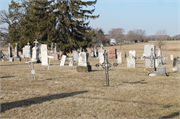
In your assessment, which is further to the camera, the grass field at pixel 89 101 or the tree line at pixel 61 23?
the tree line at pixel 61 23

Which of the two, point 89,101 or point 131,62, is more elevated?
point 131,62

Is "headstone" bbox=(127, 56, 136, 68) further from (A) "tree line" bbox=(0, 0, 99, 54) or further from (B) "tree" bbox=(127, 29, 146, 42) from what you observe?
(B) "tree" bbox=(127, 29, 146, 42)

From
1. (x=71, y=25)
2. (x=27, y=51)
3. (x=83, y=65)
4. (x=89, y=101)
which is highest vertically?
(x=71, y=25)

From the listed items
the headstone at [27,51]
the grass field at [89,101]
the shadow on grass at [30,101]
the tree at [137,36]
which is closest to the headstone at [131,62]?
the grass field at [89,101]

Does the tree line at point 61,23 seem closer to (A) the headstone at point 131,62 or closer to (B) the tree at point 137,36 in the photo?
(A) the headstone at point 131,62

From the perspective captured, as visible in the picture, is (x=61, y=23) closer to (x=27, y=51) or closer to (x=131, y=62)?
(x=27, y=51)

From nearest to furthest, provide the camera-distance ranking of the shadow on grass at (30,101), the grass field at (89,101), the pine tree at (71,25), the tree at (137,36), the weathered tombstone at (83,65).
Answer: the grass field at (89,101) < the shadow on grass at (30,101) < the weathered tombstone at (83,65) < the pine tree at (71,25) < the tree at (137,36)

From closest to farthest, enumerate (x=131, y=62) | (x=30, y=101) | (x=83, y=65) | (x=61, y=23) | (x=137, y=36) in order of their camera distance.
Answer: (x=30, y=101)
(x=83, y=65)
(x=131, y=62)
(x=61, y=23)
(x=137, y=36)

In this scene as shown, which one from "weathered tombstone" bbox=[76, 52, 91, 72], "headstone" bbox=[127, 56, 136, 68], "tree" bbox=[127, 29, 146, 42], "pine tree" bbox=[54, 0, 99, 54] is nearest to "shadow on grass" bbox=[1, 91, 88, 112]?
"weathered tombstone" bbox=[76, 52, 91, 72]

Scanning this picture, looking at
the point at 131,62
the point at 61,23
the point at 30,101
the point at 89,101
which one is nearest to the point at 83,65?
the point at 131,62

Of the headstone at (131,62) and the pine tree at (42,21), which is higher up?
the pine tree at (42,21)

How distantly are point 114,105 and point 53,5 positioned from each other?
87.7 feet

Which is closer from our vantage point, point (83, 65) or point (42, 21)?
point (83, 65)

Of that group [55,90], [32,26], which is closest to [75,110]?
[55,90]
